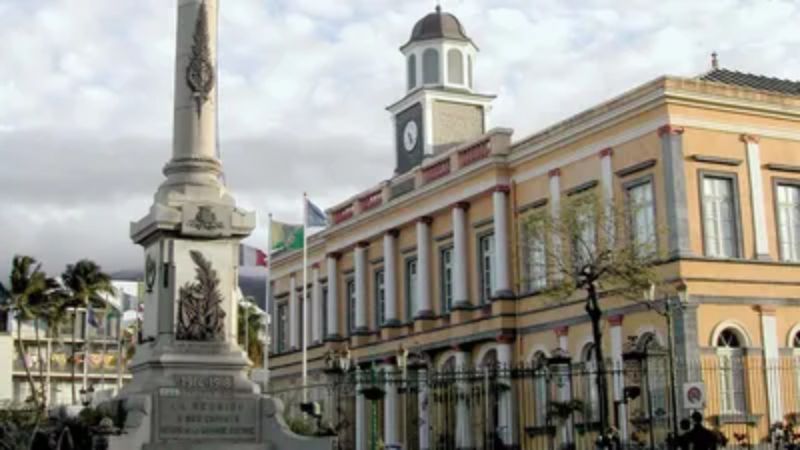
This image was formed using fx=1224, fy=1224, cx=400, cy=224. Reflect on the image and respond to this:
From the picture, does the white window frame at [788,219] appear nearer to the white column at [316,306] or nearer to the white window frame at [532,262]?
the white window frame at [532,262]

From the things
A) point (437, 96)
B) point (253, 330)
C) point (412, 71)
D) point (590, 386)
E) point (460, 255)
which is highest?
point (412, 71)

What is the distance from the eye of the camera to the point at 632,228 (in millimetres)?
34219

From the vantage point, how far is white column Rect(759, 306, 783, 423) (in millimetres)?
32688

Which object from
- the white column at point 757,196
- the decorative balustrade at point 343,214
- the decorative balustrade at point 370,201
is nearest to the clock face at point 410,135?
the decorative balustrade at point 343,214

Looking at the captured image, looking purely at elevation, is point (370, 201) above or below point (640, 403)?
above

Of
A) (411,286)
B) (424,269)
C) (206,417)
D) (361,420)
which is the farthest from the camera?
(361,420)

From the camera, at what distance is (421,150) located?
53.2 meters

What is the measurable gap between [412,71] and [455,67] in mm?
1954

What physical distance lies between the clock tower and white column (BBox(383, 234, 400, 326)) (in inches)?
237

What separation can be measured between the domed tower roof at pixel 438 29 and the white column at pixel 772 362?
24827mm

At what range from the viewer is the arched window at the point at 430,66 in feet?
178

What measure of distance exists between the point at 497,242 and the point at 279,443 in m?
23.3

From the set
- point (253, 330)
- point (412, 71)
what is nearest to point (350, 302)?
point (412, 71)

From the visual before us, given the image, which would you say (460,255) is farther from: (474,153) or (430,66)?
(430,66)
